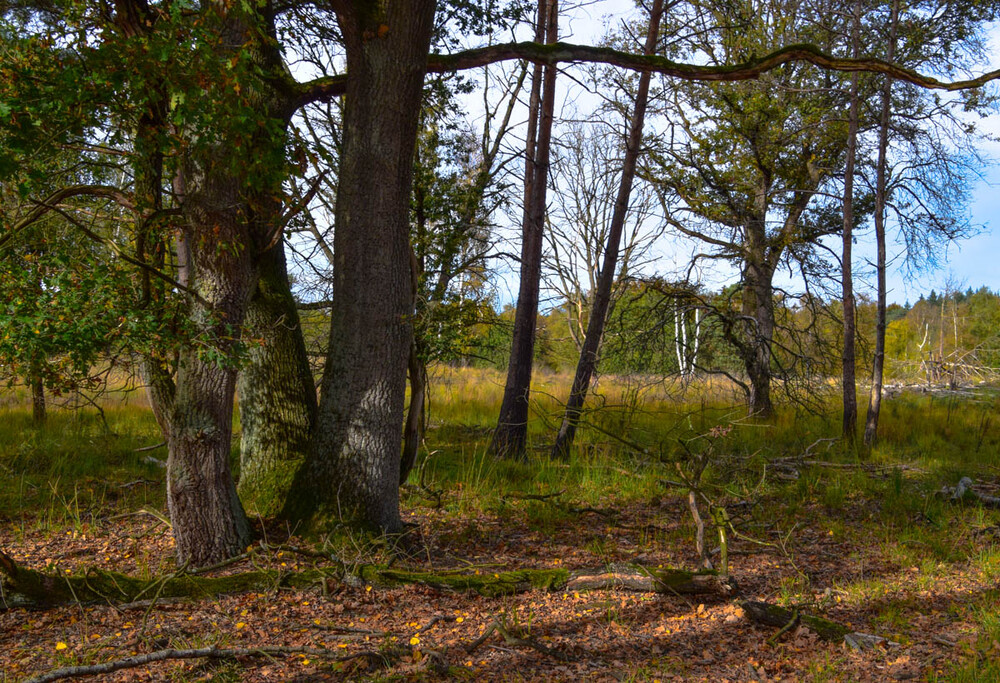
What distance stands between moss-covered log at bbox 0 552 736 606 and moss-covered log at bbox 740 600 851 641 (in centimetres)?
32

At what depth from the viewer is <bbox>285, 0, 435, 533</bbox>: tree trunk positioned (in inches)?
191

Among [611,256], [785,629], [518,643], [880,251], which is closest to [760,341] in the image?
[880,251]

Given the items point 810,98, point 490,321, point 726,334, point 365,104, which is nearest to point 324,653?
point 365,104

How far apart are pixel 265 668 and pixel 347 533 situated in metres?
1.54

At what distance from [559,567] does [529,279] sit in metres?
4.47

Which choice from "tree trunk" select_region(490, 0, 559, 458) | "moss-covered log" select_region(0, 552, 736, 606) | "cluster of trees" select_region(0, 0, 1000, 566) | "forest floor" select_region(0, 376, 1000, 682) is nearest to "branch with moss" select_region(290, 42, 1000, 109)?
"cluster of trees" select_region(0, 0, 1000, 566)

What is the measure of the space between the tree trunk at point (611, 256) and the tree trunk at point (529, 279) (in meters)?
0.60

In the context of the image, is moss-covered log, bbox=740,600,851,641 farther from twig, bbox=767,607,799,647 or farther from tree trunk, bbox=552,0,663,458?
tree trunk, bbox=552,0,663,458

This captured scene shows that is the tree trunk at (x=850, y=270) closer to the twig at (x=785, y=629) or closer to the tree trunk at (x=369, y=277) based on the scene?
the twig at (x=785, y=629)

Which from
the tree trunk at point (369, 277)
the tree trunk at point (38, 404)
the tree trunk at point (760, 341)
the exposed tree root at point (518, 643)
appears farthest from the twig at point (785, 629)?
the tree trunk at point (38, 404)

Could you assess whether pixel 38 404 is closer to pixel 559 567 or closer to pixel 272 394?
pixel 272 394

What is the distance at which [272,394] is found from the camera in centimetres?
579

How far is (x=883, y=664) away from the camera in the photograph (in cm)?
348

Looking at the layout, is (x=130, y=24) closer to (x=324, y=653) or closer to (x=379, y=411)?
(x=379, y=411)
